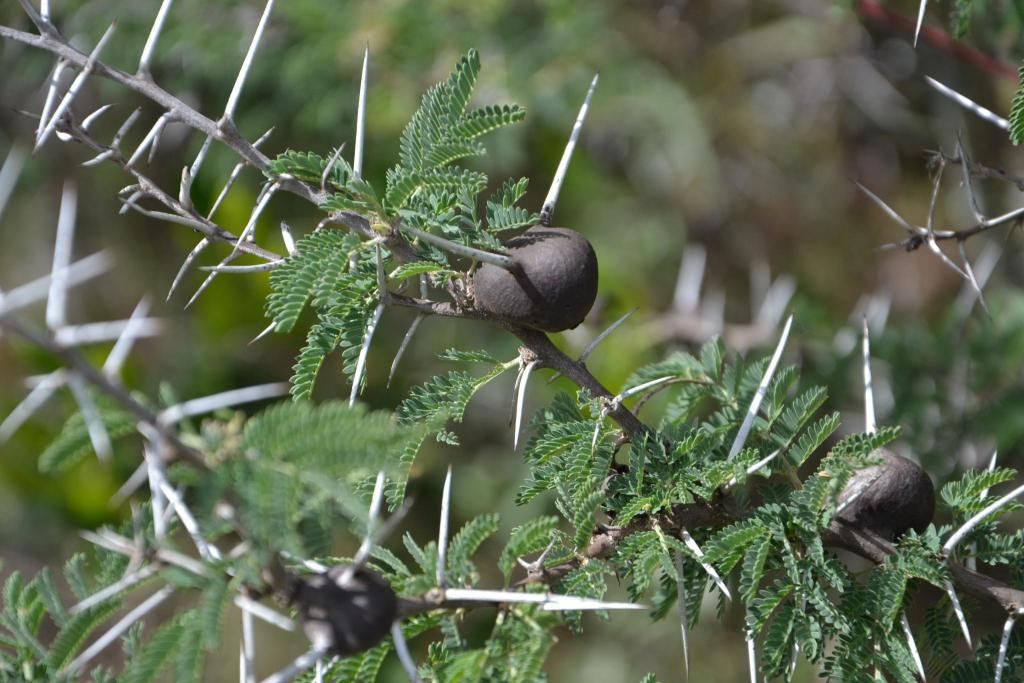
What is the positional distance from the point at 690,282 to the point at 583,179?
2.53 feet

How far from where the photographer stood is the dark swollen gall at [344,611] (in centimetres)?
96

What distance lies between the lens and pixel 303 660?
0.99 meters

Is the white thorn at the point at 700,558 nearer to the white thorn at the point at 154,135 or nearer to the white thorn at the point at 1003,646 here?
the white thorn at the point at 1003,646

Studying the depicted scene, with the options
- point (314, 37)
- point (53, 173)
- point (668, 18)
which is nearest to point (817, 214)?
point (668, 18)

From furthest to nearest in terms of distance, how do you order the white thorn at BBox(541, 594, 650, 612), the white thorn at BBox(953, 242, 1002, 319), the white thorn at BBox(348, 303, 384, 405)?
the white thorn at BBox(953, 242, 1002, 319), the white thorn at BBox(348, 303, 384, 405), the white thorn at BBox(541, 594, 650, 612)

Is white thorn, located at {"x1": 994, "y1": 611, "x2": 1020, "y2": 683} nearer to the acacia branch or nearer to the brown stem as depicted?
the brown stem

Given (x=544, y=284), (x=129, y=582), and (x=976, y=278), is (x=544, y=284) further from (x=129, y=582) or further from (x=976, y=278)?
(x=976, y=278)

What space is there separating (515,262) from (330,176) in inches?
12.0

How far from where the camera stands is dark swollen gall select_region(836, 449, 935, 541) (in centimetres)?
139

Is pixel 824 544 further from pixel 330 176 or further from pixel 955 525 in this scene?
pixel 330 176

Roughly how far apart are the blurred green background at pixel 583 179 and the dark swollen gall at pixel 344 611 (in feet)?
6.66

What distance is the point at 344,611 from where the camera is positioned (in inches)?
37.8

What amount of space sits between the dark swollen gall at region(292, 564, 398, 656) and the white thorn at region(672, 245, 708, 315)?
89.1 inches

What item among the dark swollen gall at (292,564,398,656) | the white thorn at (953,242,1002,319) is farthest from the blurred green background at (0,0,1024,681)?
the dark swollen gall at (292,564,398,656)
